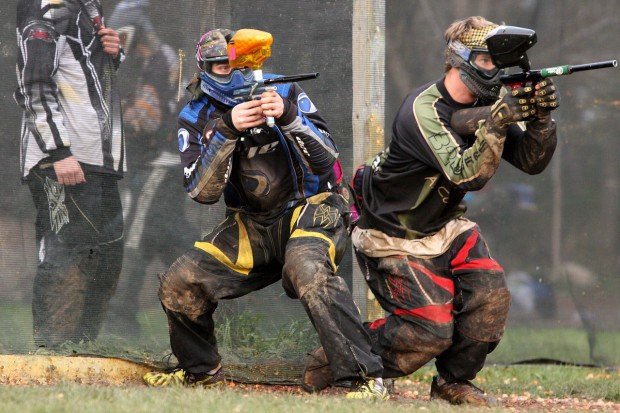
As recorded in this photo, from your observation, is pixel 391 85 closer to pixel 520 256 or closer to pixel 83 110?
pixel 520 256

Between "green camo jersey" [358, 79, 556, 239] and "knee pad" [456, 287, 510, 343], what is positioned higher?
"green camo jersey" [358, 79, 556, 239]

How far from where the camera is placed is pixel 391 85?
754 cm

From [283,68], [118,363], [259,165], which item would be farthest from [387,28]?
[118,363]

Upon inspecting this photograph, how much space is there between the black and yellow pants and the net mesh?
586 mm

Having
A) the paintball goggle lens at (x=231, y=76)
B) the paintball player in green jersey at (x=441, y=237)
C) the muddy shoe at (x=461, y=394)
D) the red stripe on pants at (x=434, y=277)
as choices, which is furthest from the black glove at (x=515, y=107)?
the muddy shoe at (x=461, y=394)

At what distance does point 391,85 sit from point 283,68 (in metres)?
0.99

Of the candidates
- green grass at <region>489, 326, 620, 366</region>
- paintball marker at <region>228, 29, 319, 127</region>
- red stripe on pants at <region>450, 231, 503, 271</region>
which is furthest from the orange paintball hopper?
green grass at <region>489, 326, 620, 366</region>

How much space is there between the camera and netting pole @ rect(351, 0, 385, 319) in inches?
276

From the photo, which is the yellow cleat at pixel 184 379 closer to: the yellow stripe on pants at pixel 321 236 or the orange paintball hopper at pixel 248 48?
the yellow stripe on pants at pixel 321 236

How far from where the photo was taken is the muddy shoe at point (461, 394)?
600cm

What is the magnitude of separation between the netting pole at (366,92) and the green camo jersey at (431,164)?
805 millimetres

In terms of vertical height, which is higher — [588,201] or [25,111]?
[25,111]

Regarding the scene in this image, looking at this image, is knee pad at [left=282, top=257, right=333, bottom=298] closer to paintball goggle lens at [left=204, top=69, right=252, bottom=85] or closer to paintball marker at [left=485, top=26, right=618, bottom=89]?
paintball goggle lens at [left=204, top=69, right=252, bottom=85]

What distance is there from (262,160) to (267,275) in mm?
683
